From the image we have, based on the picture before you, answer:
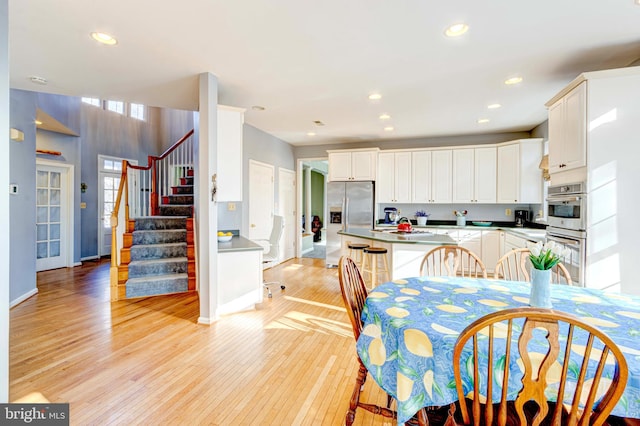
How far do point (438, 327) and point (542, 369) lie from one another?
0.36 meters

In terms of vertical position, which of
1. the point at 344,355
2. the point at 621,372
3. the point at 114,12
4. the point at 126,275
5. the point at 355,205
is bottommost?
the point at 344,355

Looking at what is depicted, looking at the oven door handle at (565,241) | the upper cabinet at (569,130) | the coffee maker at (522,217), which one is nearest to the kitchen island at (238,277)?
the oven door handle at (565,241)

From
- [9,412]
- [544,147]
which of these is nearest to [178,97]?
[9,412]

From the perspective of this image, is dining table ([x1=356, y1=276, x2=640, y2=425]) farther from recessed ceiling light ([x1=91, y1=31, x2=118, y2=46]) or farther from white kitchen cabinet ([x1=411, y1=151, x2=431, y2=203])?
white kitchen cabinet ([x1=411, y1=151, x2=431, y2=203])

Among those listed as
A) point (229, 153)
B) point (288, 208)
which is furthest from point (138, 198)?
Answer: point (229, 153)

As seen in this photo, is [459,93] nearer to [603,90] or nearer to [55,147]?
[603,90]

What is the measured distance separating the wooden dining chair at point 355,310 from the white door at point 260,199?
3863 mm

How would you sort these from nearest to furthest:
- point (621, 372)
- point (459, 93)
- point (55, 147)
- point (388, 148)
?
1. point (621, 372)
2. point (459, 93)
3. point (55, 147)
4. point (388, 148)

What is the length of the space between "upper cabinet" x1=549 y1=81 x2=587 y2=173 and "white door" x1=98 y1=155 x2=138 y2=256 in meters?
7.93

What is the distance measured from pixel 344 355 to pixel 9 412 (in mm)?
2128

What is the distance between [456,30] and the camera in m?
2.34

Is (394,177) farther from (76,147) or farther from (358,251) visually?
(76,147)

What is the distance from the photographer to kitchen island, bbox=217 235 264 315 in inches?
132

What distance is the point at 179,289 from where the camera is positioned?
13.9 ft
